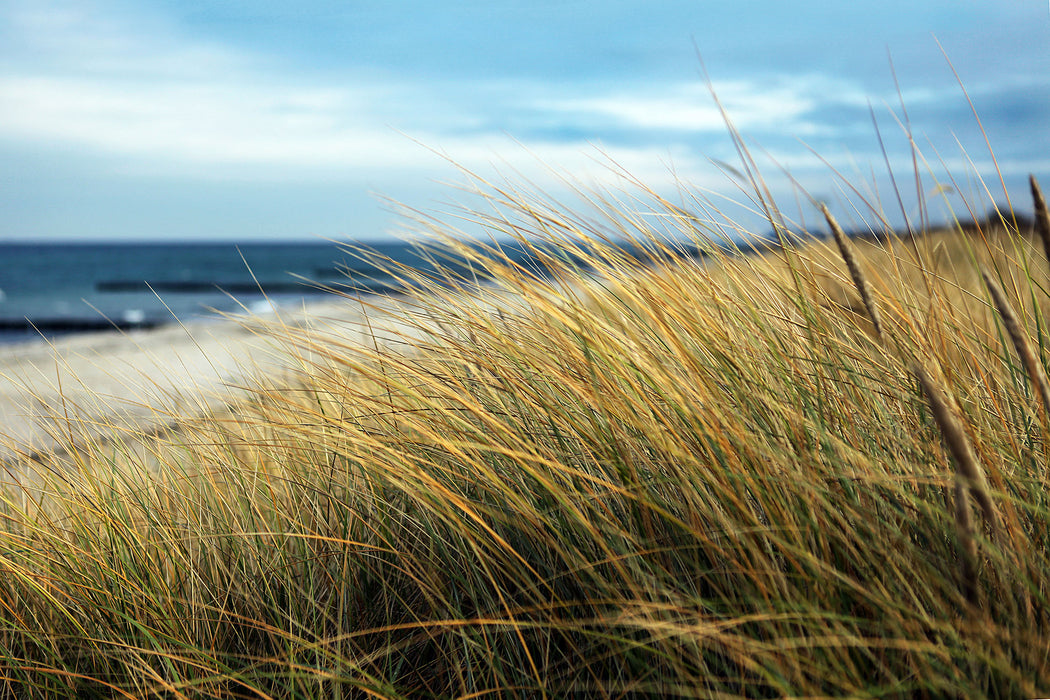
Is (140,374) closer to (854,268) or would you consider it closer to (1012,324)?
(854,268)

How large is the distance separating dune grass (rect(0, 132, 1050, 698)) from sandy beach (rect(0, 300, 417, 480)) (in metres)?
0.13

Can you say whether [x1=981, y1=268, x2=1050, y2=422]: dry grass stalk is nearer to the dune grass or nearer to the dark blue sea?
the dune grass

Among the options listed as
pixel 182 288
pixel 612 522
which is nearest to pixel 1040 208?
pixel 612 522

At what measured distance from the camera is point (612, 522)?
44.8 inches

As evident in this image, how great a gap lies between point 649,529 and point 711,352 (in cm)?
38

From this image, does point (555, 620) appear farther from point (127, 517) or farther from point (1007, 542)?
point (127, 517)

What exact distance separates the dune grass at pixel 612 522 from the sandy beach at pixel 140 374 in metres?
0.13

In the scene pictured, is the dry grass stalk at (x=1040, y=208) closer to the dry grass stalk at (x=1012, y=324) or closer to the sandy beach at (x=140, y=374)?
the dry grass stalk at (x=1012, y=324)

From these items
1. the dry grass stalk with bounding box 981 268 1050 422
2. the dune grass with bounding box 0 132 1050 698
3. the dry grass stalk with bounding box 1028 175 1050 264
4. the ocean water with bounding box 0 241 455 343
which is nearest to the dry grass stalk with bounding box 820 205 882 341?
the dune grass with bounding box 0 132 1050 698

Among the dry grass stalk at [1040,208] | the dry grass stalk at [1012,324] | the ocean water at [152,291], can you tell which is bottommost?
the ocean water at [152,291]

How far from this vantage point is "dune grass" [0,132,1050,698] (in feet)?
3.15

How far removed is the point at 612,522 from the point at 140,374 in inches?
53.6

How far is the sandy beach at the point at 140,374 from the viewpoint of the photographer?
5.76ft

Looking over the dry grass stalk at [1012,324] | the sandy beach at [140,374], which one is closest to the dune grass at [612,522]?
the dry grass stalk at [1012,324]
